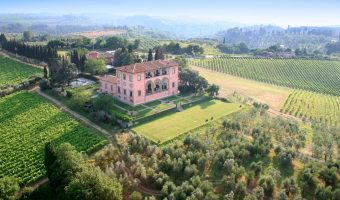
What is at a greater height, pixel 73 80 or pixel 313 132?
pixel 73 80

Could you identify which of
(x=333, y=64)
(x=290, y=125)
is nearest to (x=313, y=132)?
(x=290, y=125)

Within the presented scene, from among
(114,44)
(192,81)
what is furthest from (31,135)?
(114,44)

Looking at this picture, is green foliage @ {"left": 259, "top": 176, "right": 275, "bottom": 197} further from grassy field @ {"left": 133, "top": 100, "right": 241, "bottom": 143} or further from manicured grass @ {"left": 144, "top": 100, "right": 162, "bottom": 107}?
manicured grass @ {"left": 144, "top": 100, "right": 162, "bottom": 107}

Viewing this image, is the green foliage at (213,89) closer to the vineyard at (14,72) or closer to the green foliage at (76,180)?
the green foliage at (76,180)

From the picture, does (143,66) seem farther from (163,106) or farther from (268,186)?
(268,186)

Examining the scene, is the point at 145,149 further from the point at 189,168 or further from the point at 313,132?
the point at 313,132

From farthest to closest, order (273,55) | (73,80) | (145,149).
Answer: (273,55) → (73,80) → (145,149)

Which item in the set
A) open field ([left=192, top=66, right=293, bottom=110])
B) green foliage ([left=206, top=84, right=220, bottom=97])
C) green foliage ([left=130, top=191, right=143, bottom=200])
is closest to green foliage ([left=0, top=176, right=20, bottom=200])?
green foliage ([left=130, top=191, right=143, bottom=200])
